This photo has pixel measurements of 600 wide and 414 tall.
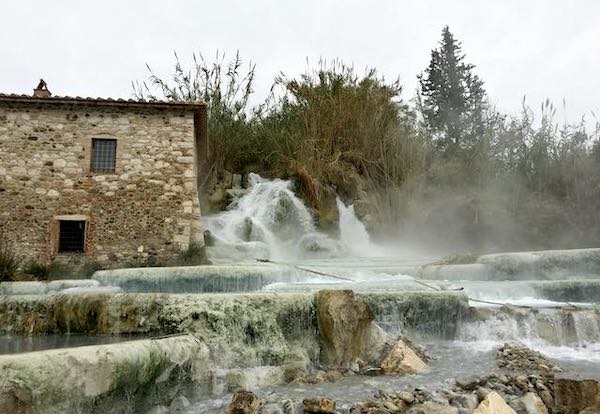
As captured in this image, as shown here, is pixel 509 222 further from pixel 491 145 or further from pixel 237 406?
pixel 237 406

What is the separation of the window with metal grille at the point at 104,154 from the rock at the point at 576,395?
10052mm

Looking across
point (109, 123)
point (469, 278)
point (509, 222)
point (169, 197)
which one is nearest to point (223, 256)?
point (169, 197)

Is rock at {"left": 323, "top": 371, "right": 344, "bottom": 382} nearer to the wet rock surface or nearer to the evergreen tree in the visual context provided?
the wet rock surface

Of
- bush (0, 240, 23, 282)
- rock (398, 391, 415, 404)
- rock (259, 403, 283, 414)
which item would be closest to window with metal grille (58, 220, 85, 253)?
bush (0, 240, 23, 282)

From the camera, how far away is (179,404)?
489 centimetres

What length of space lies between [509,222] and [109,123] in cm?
1151

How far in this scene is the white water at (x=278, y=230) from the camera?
1332 centimetres

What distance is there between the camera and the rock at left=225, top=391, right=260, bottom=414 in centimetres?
449

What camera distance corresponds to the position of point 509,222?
1512 cm

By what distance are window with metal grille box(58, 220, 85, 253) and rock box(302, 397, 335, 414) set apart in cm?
842

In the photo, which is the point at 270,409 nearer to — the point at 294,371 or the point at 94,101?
the point at 294,371

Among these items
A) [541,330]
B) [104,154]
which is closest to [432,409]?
[541,330]

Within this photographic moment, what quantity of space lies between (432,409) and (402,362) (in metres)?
1.42

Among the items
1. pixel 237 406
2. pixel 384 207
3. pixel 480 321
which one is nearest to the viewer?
pixel 237 406
